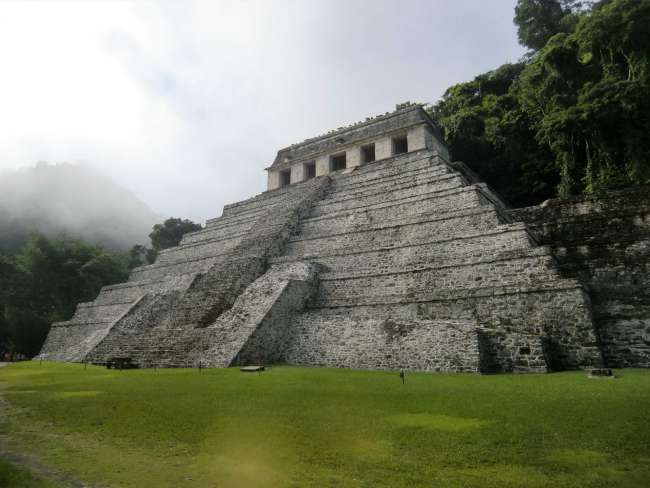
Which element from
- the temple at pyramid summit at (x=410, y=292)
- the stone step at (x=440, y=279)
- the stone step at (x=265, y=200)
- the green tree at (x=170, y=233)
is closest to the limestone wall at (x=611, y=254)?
the temple at pyramid summit at (x=410, y=292)

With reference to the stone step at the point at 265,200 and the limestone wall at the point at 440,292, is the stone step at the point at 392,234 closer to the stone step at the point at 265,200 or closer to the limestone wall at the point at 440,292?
the limestone wall at the point at 440,292

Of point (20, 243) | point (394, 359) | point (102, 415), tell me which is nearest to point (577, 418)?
point (394, 359)

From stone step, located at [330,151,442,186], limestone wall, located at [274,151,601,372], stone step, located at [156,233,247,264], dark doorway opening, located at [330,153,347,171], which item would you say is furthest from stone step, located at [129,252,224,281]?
dark doorway opening, located at [330,153,347,171]

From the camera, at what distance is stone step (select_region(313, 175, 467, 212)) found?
15273 millimetres

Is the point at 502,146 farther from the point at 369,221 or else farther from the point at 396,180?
the point at 369,221

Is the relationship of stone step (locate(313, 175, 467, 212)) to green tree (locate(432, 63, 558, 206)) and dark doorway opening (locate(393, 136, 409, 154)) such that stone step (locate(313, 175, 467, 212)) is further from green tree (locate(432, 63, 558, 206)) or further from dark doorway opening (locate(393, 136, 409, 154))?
green tree (locate(432, 63, 558, 206))

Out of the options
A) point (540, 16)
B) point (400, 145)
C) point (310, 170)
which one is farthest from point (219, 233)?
point (540, 16)

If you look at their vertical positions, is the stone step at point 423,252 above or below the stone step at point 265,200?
below

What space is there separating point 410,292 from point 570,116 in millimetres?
11116

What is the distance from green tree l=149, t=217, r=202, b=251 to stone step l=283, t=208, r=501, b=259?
2269 centimetres

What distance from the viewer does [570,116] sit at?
16.7 metres

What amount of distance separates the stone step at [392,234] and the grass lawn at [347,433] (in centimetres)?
569

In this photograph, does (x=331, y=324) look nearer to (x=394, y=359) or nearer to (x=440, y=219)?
(x=394, y=359)

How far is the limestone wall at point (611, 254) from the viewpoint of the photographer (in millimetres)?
8789
